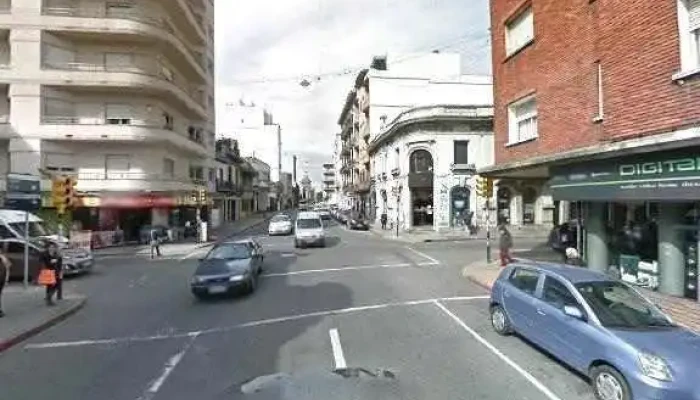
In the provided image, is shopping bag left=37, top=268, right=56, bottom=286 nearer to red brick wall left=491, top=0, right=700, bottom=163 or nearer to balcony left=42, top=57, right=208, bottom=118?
red brick wall left=491, top=0, right=700, bottom=163

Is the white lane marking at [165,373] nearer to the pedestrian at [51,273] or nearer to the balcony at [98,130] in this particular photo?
the pedestrian at [51,273]

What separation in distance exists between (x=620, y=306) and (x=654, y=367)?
4.57 feet

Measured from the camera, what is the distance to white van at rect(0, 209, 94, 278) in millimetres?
17641

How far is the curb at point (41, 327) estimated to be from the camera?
950 cm

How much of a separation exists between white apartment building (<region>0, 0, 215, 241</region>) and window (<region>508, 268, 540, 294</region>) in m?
26.9

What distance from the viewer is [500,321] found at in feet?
30.7

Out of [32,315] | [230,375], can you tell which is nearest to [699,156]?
[230,375]

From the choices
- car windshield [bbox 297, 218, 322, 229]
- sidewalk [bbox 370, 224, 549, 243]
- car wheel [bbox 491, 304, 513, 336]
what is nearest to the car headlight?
car wheel [bbox 491, 304, 513, 336]

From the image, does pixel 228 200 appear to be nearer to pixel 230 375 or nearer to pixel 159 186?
pixel 159 186

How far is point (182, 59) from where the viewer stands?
3731cm

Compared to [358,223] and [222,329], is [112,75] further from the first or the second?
[222,329]

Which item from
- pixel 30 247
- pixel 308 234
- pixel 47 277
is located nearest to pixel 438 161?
pixel 308 234

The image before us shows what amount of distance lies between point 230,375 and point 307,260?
14.2 meters

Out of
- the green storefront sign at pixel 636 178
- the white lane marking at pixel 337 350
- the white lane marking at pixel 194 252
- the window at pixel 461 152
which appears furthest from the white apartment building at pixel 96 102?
the green storefront sign at pixel 636 178
